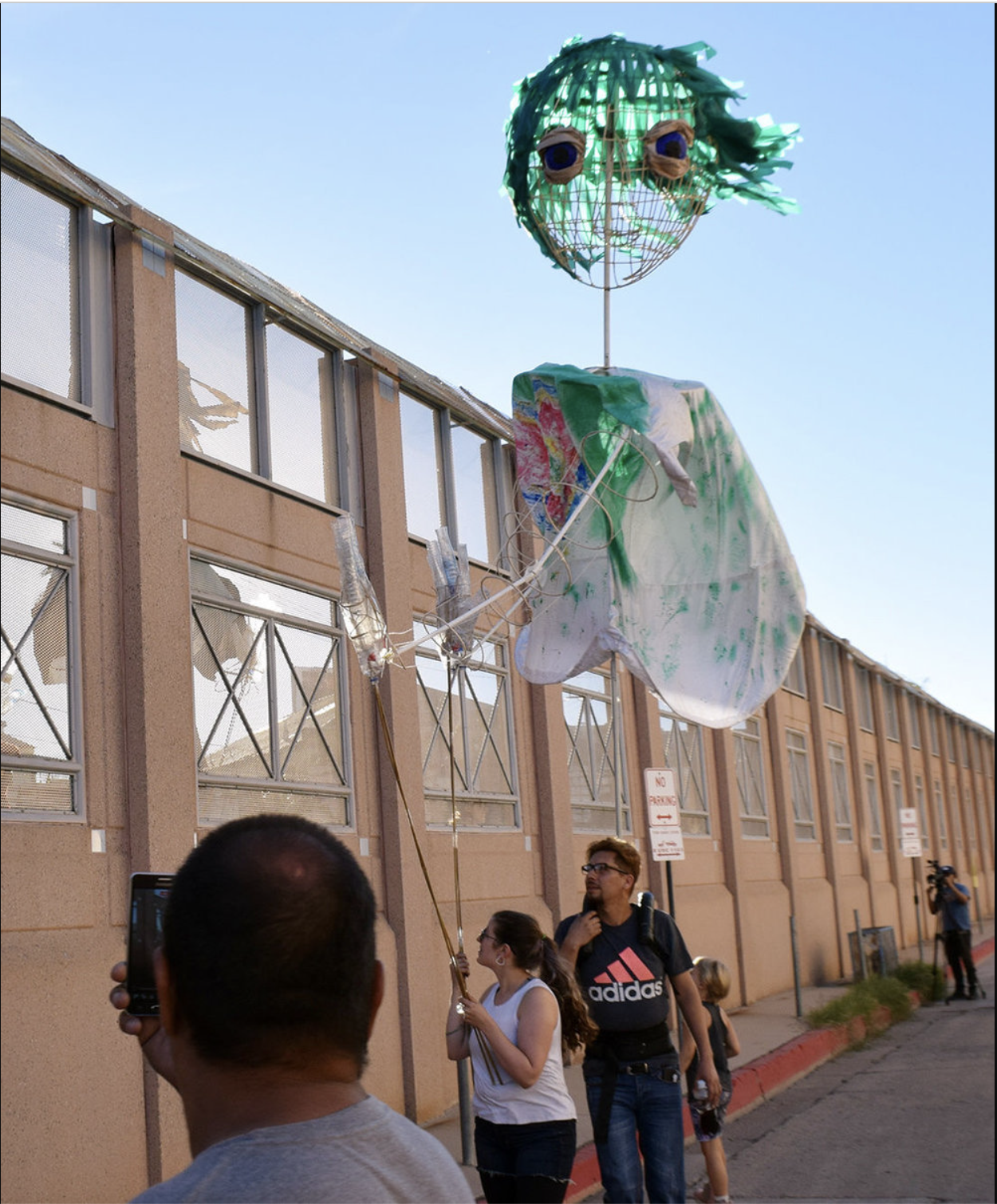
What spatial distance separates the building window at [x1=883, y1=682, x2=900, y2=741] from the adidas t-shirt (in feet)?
94.3

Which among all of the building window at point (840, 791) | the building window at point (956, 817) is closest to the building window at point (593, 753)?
the building window at point (840, 791)

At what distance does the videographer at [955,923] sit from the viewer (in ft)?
66.0

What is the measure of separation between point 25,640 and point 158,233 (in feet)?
10.4

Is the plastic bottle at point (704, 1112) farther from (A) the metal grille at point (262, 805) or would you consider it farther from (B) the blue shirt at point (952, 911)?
(B) the blue shirt at point (952, 911)

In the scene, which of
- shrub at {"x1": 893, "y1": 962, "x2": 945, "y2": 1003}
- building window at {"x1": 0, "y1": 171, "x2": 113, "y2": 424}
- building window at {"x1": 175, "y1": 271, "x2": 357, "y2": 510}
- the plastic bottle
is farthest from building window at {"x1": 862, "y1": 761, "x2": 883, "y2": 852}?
building window at {"x1": 0, "y1": 171, "x2": 113, "y2": 424}

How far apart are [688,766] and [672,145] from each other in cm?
1317

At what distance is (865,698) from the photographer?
32969mm

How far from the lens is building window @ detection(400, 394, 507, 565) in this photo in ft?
44.8

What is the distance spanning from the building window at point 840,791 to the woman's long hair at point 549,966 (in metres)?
22.8

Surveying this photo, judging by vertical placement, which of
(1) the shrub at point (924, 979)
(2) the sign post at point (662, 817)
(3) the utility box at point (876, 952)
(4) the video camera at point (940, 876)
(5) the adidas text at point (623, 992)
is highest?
(2) the sign post at point (662, 817)

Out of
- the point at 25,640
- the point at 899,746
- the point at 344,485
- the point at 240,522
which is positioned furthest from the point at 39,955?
the point at 899,746

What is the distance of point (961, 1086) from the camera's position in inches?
505

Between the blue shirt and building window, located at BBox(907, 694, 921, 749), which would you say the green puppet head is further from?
building window, located at BBox(907, 694, 921, 749)

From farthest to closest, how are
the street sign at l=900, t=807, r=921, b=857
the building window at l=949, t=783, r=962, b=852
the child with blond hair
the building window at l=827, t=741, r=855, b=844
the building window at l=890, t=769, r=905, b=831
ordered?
1. the building window at l=949, t=783, r=962, b=852
2. the building window at l=890, t=769, r=905, b=831
3. the building window at l=827, t=741, r=855, b=844
4. the street sign at l=900, t=807, r=921, b=857
5. the child with blond hair
